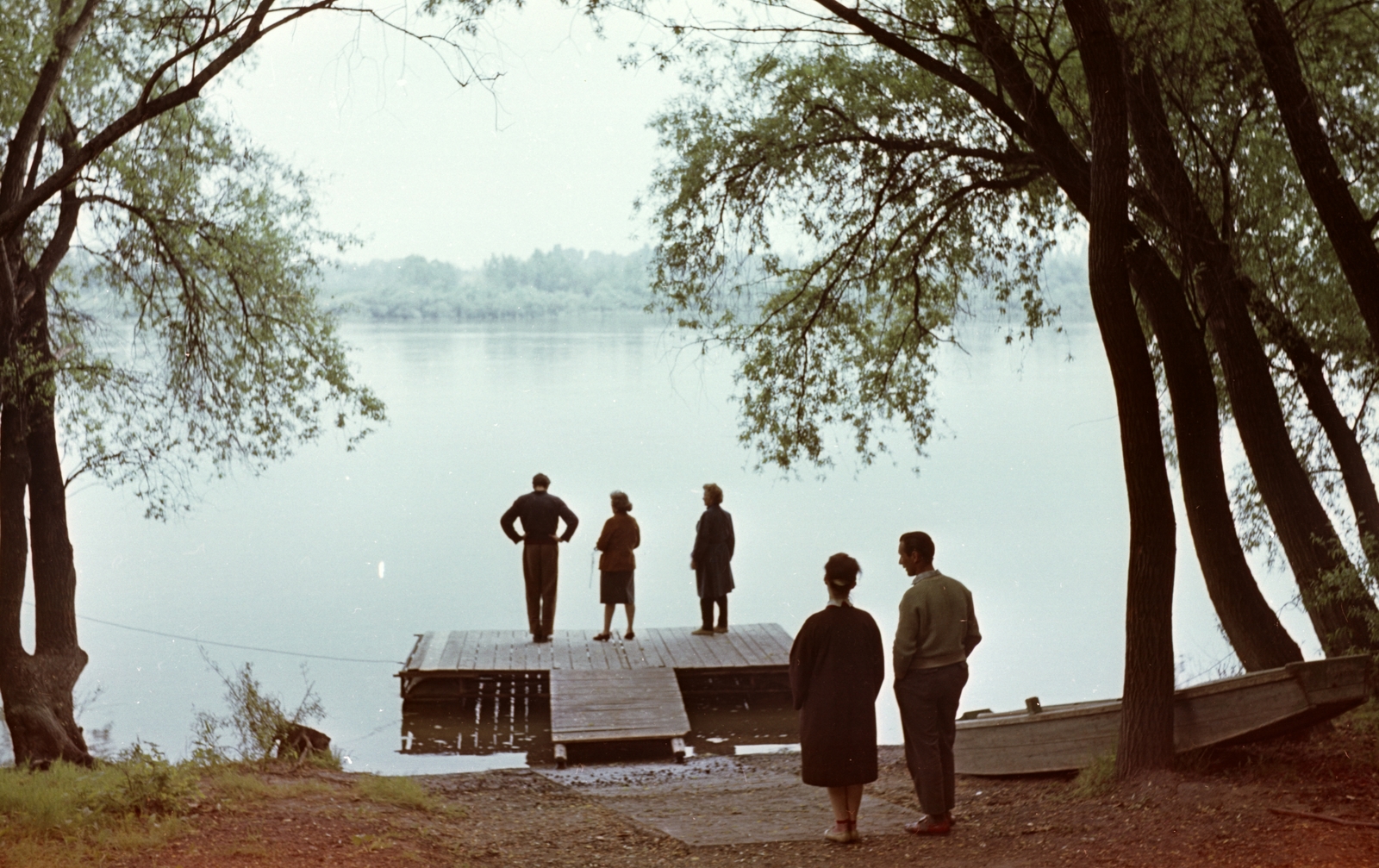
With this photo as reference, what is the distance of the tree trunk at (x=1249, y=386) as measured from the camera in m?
7.88

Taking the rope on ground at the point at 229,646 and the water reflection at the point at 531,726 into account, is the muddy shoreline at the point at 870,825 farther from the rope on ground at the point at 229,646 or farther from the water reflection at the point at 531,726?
the rope on ground at the point at 229,646

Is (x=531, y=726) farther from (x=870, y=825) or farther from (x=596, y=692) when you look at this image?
(x=870, y=825)

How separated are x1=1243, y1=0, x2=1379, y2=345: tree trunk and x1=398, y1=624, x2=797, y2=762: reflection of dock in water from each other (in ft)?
22.8

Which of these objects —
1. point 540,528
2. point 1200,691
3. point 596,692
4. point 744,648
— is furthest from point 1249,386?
point 744,648

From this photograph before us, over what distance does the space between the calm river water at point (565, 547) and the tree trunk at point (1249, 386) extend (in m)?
3.75

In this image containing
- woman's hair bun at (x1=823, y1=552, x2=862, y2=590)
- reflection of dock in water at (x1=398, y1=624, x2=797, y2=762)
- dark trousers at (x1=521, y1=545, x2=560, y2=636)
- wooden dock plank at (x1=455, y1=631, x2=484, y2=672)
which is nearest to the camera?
woman's hair bun at (x1=823, y1=552, x2=862, y2=590)

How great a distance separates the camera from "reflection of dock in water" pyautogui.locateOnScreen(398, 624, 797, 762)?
1207 centimetres

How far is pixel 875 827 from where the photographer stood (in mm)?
6867

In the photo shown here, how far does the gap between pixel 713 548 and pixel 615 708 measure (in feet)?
7.49

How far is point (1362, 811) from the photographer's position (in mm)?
5996

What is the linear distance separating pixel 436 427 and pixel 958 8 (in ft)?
179

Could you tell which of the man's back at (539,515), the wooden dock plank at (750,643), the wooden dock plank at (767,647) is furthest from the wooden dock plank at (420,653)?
the wooden dock plank at (767,647)

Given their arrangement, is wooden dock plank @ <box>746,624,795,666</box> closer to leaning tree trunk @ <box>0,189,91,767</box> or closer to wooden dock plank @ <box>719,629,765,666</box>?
wooden dock plank @ <box>719,629,765,666</box>

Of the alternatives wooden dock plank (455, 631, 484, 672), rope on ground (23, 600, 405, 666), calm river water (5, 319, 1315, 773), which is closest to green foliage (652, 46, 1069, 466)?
calm river water (5, 319, 1315, 773)
